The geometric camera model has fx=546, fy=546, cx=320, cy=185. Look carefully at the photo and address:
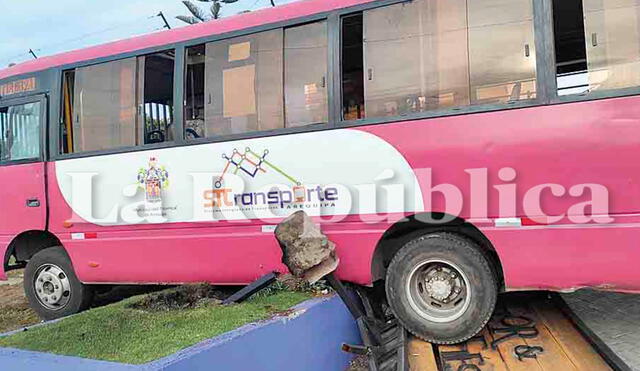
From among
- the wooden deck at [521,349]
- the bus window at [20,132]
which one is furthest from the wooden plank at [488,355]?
the bus window at [20,132]

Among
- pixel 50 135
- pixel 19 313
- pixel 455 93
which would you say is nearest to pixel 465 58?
pixel 455 93

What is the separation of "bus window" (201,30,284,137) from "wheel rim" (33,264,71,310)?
102 inches

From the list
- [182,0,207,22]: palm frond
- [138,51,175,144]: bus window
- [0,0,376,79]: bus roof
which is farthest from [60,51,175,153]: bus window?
[182,0,207,22]: palm frond

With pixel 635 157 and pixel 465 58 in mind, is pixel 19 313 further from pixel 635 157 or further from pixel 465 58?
pixel 635 157

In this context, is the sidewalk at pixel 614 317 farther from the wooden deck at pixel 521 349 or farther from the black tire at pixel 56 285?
the black tire at pixel 56 285

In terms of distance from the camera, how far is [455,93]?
455 cm

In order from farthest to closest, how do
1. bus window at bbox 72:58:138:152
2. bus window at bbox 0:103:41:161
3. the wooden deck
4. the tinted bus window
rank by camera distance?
bus window at bbox 0:103:41:161, bus window at bbox 72:58:138:152, the tinted bus window, the wooden deck

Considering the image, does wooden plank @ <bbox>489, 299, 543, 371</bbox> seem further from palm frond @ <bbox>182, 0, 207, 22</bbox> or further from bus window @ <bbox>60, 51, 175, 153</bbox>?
palm frond @ <bbox>182, 0, 207, 22</bbox>

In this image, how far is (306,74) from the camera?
16.9 feet

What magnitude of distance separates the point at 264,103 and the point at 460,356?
2.88m

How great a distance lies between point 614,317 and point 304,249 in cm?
282

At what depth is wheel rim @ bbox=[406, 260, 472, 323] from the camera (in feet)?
14.4

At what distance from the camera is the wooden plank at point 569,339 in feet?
12.5

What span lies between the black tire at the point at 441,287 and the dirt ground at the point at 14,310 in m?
4.40
